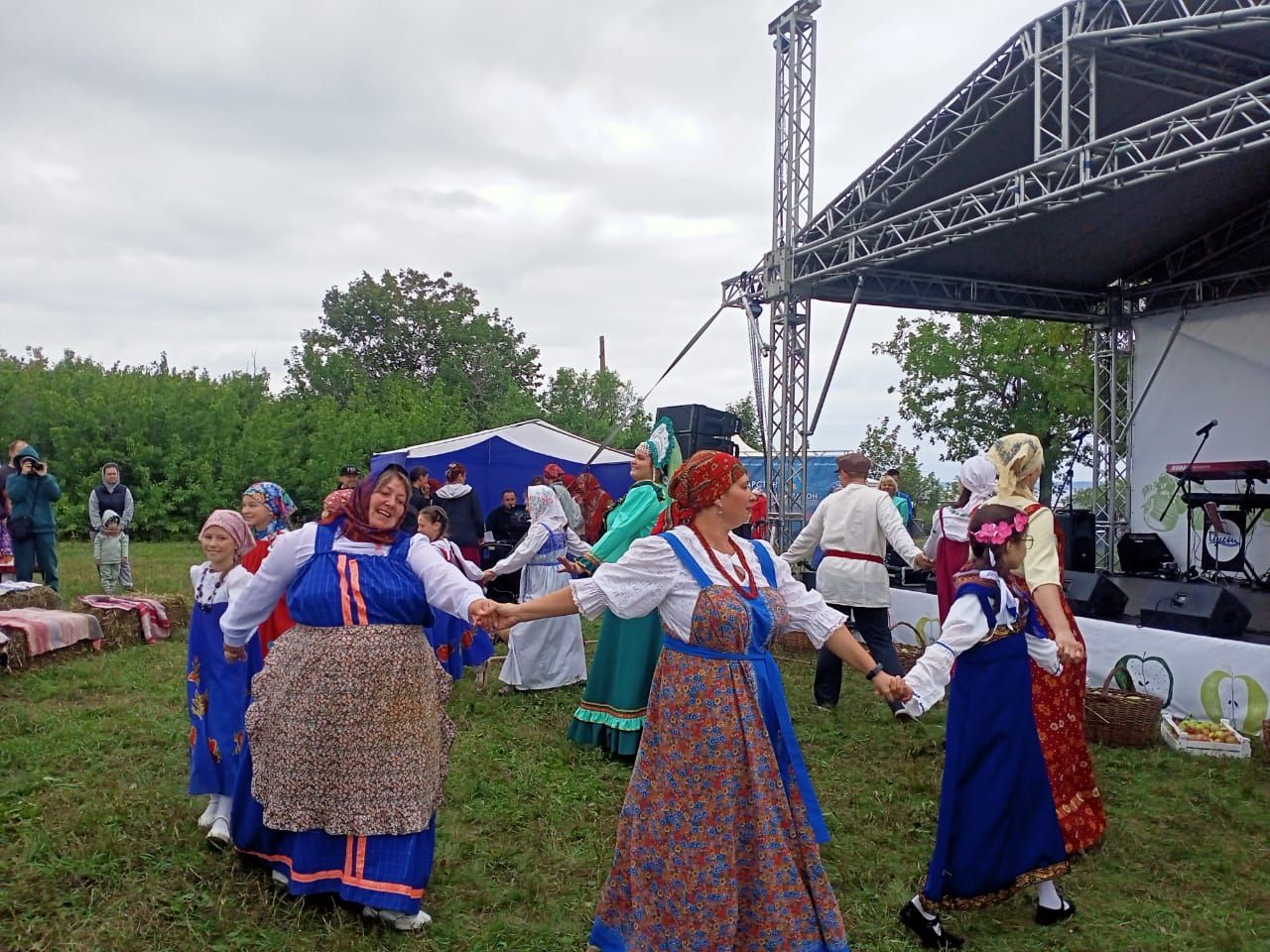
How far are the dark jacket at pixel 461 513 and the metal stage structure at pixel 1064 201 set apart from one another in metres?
3.38

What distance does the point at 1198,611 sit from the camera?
6.94 m

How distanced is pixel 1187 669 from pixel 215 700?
18.1 ft

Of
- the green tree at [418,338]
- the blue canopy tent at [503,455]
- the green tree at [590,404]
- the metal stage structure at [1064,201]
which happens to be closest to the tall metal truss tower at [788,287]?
the metal stage structure at [1064,201]

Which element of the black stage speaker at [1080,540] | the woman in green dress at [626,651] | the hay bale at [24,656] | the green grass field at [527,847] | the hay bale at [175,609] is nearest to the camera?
the green grass field at [527,847]

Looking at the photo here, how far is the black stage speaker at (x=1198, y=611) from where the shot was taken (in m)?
6.79

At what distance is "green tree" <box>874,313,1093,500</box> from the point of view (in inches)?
859

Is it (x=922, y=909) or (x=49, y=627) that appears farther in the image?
(x=49, y=627)

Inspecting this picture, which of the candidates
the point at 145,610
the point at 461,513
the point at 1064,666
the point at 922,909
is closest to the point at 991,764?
the point at 922,909

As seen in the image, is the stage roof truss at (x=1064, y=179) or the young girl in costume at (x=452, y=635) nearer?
the young girl in costume at (x=452, y=635)

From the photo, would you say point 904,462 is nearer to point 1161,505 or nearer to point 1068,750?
point 1161,505

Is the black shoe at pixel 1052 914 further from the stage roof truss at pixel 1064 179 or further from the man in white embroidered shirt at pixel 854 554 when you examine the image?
the stage roof truss at pixel 1064 179

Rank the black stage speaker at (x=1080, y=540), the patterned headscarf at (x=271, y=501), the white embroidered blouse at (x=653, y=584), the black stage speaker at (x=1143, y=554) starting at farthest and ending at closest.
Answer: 1. the black stage speaker at (x=1143, y=554)
2. the black stage speaker at (x=1080, y=540)
3. the patterned headscarf at (x=271, y=501)
4. the white embroidered blouse at (x=653, y=584)

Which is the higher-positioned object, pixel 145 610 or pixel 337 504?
pixel 337 504

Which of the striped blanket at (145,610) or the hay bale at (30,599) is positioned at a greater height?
the hay bale at (30,599)
